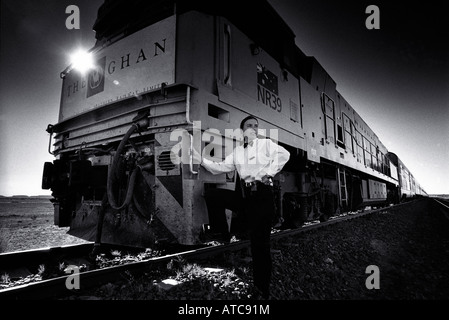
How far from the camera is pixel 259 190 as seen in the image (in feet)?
6.89

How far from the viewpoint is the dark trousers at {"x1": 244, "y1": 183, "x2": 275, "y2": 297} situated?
1989 mm

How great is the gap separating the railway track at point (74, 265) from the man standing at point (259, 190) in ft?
3.19

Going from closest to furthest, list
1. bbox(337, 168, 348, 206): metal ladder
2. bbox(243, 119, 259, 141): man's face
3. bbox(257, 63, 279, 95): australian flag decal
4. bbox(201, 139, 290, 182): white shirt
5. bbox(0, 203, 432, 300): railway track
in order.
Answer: bbox(0, 203, 432, 300): railway track < bbox(201, 139, 290, 182): white shirt < bbox(243, 119, 259, 141): man's face < bbox(257, 63, 279, 95): australian flag decal < bbox(337, 168, 348, 206): metal ladder

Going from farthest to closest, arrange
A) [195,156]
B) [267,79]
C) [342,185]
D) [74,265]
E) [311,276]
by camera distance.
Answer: [342,185] < [267,79] < [74,265] < [311,276] < [195,156]

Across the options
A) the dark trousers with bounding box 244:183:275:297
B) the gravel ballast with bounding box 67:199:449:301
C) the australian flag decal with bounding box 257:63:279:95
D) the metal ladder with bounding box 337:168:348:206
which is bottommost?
the gravel ballast with bounding box 67:199:449:301

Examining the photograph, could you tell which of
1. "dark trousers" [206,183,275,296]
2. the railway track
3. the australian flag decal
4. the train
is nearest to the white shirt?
"dark trousers" [206,183,275,296]

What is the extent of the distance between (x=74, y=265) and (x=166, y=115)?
1995 mm

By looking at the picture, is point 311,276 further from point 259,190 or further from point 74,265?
point 74,265

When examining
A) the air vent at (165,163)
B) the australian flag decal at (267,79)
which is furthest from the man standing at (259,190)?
the australian flag decal at (267,79)

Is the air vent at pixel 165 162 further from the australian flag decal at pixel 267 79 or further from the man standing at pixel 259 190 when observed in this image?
the australian flag decal at pixel 267 79

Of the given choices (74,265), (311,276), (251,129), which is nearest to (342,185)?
(311,276)

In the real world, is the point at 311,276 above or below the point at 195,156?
below

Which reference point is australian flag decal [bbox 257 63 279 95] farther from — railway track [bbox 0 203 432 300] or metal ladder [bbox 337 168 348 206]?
metal ladder [bbox 337 168 348 206]
